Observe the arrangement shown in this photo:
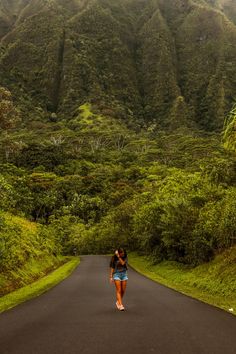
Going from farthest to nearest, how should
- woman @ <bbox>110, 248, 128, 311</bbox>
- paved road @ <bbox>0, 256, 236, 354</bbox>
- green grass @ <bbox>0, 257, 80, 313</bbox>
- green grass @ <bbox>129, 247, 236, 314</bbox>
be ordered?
green grass @ <bbox>129, 247, 236, 314</bbox> < green grass @ <bbox>0, 257, 80, 313</bbox> < woman @ <bbox>110, 248, 128, 311</bbox> < paved road @ <bbox>0, 256, 236, 354</bbox>

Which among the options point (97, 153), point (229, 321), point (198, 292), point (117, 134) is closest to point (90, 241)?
point (198, 292)

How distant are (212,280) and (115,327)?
10606mm

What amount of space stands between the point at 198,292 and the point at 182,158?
4881 inches

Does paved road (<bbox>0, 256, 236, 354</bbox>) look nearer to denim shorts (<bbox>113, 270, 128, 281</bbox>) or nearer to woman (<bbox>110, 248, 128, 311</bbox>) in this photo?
woman (<bbox>110, 248, 128, 311</bbox>)

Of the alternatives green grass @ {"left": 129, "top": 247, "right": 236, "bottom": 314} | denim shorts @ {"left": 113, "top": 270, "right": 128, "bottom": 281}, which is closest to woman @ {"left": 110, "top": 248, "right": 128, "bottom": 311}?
denim shorts @ {"left": 113, "top": 270, "right": 128, "bottom": 281}

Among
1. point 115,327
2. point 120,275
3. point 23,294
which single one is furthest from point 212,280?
point 115,327

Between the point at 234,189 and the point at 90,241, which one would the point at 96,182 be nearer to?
the point at 90,241

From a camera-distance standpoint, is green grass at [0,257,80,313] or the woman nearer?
the woman

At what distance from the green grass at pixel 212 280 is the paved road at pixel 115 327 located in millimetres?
1336

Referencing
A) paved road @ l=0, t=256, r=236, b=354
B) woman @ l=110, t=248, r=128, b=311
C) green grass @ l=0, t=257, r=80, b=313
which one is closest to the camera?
paved road @ l=0, t=256, r=236, b=354

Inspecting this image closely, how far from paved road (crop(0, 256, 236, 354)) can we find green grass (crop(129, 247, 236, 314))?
4.38ft

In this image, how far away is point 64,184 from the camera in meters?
112

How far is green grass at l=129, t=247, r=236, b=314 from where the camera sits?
17.5 m

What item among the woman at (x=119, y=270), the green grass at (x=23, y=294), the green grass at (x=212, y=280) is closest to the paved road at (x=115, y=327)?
the green grass at (x=23, y=294)
